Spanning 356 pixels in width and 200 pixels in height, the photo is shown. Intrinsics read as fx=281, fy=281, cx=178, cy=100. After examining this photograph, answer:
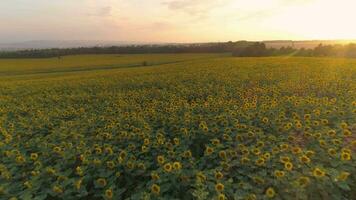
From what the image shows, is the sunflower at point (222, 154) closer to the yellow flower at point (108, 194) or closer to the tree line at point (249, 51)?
the yellow flower at point (108, 194)

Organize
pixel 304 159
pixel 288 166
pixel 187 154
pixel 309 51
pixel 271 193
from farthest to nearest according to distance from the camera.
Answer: pixel 309 51
pixel 187 154
pixel 304 159
pixel 288 166
pixel 271 193

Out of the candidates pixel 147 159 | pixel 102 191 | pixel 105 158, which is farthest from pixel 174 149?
pixel 102 191

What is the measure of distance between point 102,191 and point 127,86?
463 inches

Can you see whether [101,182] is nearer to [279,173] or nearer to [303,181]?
[279,173]

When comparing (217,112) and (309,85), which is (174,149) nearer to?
(217,112)

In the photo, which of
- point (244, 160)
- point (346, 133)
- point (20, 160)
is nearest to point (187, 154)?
point (244, 160)

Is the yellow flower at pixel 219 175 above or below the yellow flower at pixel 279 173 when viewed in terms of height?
below

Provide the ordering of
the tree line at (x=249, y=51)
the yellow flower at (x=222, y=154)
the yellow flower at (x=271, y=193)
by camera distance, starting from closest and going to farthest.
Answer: the yellow flower at (x=271, y=193)
the yellow flower at (x=222, y=154)
the tree line at (x=249, y=51)

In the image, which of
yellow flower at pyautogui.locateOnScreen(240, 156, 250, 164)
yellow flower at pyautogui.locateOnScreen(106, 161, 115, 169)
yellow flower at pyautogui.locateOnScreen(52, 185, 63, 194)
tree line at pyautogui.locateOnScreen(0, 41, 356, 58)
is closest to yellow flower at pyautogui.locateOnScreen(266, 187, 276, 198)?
yellow flower at pyautogui.locateOnScreen(240, 156, 250, 164)

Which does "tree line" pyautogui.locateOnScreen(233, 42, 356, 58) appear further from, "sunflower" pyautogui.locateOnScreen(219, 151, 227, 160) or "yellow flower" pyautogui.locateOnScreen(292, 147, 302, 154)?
"sunflower" pyautogui.locateOnScreen(219, 151, 227, 160)

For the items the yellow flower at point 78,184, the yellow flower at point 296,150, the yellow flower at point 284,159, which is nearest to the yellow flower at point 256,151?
the yellow flower at point 284,159

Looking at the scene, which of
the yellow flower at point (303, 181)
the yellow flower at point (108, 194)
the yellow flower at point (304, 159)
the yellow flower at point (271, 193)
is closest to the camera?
the yellow flower at point (271, 193)

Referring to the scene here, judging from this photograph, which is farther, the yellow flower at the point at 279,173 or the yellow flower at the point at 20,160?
the yellow flower at the point at 20,160

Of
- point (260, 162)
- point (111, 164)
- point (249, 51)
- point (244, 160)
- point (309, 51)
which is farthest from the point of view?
point (249, 51)
